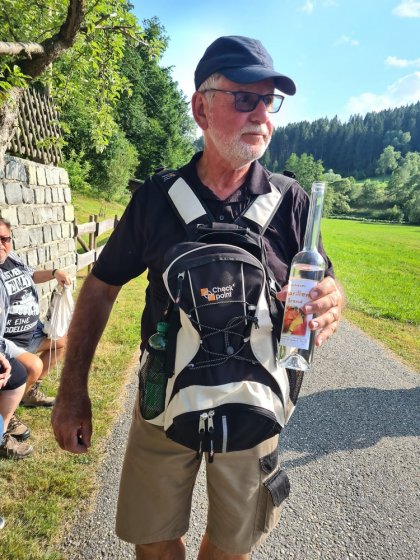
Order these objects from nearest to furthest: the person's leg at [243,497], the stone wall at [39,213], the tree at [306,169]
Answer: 1. the person's leg at [243,497]
2. the stone wall at [39,213]
3. the tree at [306,169]

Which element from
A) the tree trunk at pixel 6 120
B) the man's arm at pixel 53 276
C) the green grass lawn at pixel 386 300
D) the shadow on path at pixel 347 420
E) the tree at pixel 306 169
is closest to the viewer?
the shadow on path at pixel 347 420

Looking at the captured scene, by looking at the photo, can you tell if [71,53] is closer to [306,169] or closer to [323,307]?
[323,307]

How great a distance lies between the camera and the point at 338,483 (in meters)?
3.15

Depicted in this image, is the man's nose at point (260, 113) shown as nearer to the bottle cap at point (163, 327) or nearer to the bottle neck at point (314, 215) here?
the bottle neck at point (314, 215)

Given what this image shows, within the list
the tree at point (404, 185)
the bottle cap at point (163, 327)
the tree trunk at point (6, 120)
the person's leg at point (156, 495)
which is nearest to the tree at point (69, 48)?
the tree trunk at point (6, 120)

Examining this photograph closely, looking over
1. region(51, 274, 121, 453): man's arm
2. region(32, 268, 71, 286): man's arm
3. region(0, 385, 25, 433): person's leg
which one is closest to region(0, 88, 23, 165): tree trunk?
region(32, 268, 71, 286): man's arm

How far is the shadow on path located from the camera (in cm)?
367

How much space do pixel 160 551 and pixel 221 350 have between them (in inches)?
42.1

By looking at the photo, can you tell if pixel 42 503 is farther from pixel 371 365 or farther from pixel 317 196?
pixel 371 365

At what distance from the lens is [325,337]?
1.46 meters

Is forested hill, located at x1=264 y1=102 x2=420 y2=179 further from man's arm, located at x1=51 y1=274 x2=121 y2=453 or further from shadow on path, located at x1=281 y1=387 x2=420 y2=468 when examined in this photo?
man's arm, located at x1=51 y1=274 x2=121 y2=453

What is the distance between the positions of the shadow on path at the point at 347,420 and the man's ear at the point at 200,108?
293cm

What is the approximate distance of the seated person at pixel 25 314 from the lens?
3.50m

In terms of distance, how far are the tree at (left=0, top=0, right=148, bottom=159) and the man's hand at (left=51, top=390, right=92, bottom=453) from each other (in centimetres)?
367
